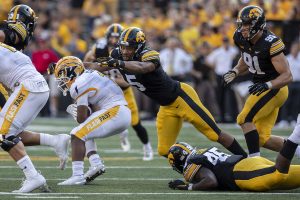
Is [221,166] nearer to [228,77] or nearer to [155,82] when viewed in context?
[155,82]

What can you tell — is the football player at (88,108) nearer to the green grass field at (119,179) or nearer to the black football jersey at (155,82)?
the green grass field at (119,179)

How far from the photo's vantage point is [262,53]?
25.7ft

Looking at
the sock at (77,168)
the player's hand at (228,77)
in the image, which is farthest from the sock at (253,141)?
the sock at (77,168)

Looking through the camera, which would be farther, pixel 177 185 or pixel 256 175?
pixel 177 185

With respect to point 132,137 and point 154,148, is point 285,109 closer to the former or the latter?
point 132,137

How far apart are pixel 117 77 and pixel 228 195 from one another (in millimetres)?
3354

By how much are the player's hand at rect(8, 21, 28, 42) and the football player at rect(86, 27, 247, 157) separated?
2.40 feet

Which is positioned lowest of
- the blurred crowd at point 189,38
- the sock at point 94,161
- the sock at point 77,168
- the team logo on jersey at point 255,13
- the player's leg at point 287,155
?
the blurred crowd at point 189,38

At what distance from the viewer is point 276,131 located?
13.2m

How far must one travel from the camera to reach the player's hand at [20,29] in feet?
24.3

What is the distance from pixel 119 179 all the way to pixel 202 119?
3.25ft

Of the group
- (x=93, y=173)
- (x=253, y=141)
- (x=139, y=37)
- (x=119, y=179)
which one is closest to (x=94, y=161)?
(x=93, y=173)

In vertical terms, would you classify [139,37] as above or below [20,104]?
above

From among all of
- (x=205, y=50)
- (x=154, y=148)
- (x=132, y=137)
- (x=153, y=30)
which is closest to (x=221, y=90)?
(x=205, y=50)
